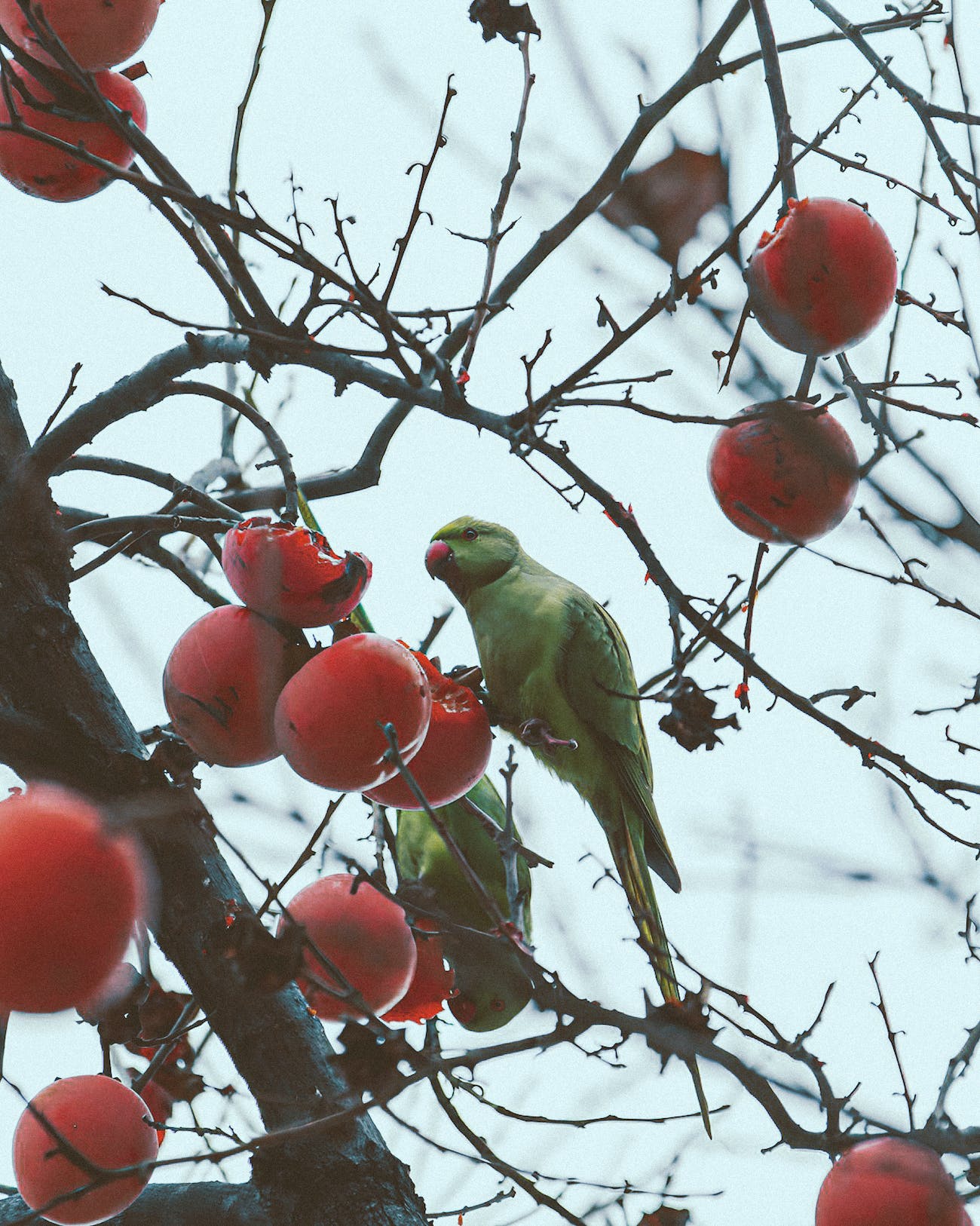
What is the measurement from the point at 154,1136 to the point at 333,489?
143cm

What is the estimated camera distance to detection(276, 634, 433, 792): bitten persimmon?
169cm

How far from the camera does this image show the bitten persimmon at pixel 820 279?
196 centimetres

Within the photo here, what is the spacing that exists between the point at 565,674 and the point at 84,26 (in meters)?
2.04

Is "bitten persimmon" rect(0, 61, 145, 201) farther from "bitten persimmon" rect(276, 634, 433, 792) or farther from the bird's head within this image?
the bird's head

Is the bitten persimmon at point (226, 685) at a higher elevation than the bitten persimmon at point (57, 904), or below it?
higher

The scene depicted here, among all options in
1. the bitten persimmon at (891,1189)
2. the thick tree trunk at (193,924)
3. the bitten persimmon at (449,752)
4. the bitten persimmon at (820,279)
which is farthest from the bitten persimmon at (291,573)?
the bitten persimmon at (891,1189)

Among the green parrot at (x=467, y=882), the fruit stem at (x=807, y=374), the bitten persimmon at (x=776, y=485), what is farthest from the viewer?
the green parrot at (x=467, y=882)

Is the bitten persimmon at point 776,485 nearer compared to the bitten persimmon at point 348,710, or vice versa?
the bitten persimmon at point 348,710

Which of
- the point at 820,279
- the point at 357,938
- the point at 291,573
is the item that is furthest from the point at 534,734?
the point at 820,279

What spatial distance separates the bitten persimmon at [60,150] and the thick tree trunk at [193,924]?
528 millimetres

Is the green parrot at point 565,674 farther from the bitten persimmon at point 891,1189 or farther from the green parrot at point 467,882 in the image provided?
the bitten persimmon at point 891,1189

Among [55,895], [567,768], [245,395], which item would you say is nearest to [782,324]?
[55,895]

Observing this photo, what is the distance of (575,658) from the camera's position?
129 inches

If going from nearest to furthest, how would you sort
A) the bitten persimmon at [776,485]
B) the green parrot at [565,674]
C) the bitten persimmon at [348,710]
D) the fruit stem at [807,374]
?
the bitten persimmon at [348,710] < the fruit stem at [807,374] < the bitten persimmon at [776,485] < the green parrot at [565,674]
